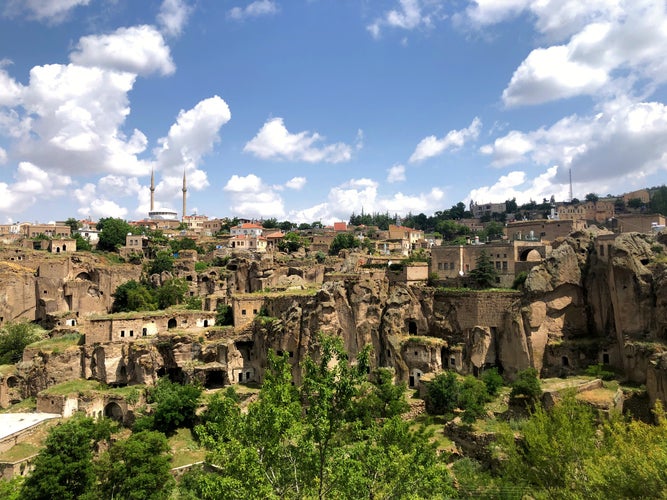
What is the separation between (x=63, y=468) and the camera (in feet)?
82.8

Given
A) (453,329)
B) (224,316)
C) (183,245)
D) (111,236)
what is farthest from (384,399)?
(111,236)

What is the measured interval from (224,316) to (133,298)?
12.2 meters

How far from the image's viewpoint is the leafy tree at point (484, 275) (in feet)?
134

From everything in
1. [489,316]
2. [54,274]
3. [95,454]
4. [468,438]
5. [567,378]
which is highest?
[54,274]

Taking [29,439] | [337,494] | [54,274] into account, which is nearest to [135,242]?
[54,274]

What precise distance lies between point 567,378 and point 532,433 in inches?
500

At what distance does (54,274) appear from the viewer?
5300 cm

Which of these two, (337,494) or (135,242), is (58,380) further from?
(135,242)

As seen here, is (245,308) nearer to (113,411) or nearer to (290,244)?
(113,411)

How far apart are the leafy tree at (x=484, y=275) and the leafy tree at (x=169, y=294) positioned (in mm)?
29720

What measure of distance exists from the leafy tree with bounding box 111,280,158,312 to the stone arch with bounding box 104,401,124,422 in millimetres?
13905

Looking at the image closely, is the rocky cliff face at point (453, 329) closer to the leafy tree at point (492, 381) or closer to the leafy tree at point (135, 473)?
the leafy tree at point (492, 381)

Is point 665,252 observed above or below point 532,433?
above

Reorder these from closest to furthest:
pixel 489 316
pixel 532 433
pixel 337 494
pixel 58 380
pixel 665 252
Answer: pixel 337 494 → pixel 532 433 → pixel 665 252 → pixel 489 316 → pixel 58 380
